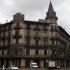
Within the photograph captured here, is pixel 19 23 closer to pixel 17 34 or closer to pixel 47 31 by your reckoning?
pixel 17 34

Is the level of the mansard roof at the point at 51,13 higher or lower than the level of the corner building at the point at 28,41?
higher

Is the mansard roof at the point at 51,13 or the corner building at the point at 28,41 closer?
the corner building at the point at 28,41

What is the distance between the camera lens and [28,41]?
316 feet

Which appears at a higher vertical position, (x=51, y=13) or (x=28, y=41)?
(x=51, y=13)

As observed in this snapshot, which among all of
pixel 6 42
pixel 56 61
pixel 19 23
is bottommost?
pixel 56 61

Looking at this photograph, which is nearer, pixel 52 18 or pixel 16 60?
pixel 16 60

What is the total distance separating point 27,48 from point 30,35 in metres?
5.05

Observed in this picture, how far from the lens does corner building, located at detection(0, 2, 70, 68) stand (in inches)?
3755

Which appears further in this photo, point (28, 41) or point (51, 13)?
point (51, 13)

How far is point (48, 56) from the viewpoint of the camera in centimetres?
9638

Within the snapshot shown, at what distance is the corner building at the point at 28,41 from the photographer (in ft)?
313

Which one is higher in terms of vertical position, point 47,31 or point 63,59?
point 47,31

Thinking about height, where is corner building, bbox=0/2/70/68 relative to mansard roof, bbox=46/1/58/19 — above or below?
below

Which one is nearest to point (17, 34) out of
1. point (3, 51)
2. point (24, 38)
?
point (24, 38)
